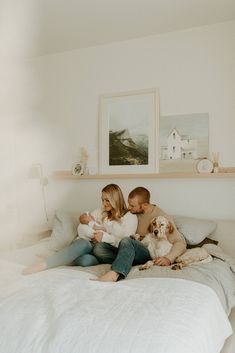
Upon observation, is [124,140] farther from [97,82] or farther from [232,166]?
[232,166]

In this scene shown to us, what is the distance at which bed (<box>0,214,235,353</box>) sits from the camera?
2.30 feet

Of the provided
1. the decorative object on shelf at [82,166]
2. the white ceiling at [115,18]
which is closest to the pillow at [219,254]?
the decorative object on shelf at [82,166]

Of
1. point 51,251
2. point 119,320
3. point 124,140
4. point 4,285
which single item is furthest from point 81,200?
point 119,320

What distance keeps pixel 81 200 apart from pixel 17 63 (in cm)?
149

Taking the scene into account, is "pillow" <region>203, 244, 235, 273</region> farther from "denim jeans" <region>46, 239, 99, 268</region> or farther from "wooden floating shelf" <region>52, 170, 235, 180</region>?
"denim jeans" <region>46, 239, 99, 268</region>

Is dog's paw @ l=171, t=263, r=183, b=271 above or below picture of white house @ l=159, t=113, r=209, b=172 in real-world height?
below

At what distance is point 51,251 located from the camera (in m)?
1.50

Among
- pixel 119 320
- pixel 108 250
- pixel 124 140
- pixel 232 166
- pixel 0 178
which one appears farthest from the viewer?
pixel 124 140

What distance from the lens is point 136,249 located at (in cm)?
137

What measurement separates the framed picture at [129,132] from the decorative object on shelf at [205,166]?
8.6 inches

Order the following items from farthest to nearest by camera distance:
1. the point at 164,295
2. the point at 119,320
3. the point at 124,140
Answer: the point at 124,140, the point at 164,295, the point at 119,320

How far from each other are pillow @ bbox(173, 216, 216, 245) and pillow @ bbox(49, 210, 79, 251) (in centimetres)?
47

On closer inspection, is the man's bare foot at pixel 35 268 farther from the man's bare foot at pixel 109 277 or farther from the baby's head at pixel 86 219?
the baby's head at pixel 86 219

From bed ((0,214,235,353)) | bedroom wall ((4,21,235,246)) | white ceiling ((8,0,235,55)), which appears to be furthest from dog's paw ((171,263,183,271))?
white ceiling ((8,0,235,55))
